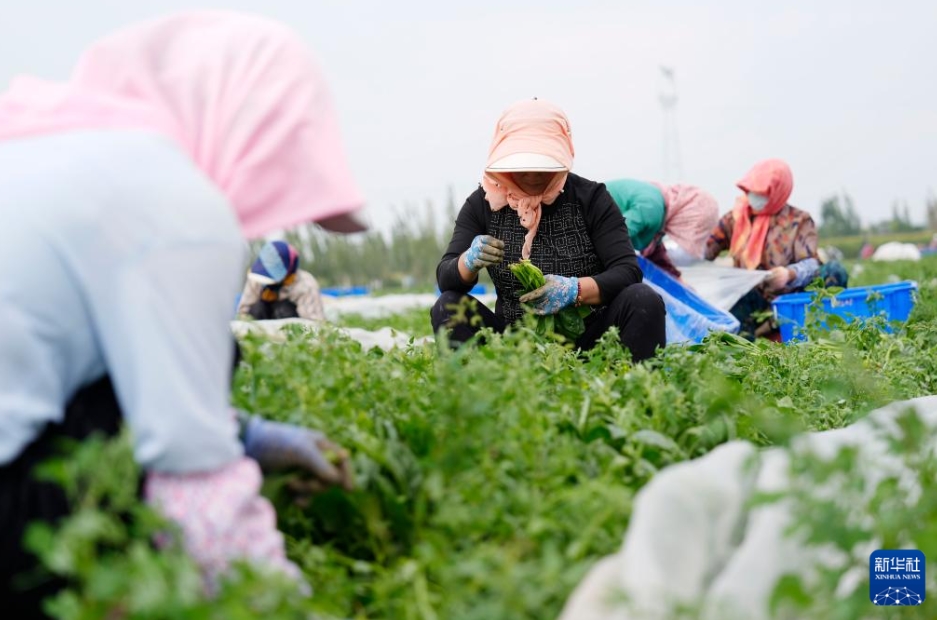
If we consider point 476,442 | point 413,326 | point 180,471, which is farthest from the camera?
point 413,326

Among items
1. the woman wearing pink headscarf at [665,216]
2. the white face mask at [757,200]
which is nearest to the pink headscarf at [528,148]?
the woman wearing pink headscarf at [665,216]

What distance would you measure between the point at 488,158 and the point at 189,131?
240 centimetres

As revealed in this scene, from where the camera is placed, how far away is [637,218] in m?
5.65

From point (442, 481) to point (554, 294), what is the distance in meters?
1.97

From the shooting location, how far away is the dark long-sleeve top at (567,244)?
13.1 ft

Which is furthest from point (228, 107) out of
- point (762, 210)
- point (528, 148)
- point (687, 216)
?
point (762, 210)

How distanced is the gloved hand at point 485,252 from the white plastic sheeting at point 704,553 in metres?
2.07

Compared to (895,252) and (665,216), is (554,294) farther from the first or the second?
(895,252)

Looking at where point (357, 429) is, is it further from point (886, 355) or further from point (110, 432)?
point (886, 355)

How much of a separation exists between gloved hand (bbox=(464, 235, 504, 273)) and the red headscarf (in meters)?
2.97

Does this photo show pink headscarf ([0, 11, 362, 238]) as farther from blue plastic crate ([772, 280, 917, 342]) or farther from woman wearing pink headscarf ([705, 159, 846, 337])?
woman wearing pink headscarf ([705, 159, 846, 337])

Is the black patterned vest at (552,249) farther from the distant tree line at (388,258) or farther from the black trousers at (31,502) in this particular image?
the distant tree line at (388,258)

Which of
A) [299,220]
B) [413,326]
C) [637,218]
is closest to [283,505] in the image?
[299,220]

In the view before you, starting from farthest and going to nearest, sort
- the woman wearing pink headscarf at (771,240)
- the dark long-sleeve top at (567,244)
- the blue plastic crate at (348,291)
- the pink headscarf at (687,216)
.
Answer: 1. the blue plastic crate at (348,291)
2. the pink headscarf at (687,216)
3. the woman wearing pink headscarf at (771,240)
4. the dark long-sleeve top at (567,244)
